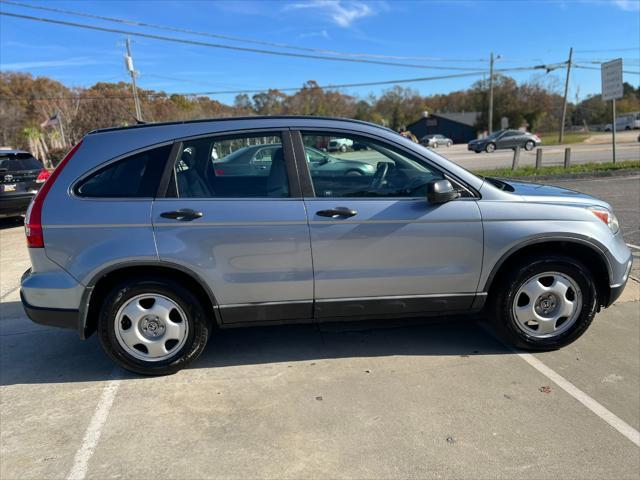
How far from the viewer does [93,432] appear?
2842mm

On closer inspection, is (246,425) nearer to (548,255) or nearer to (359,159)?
(359,159)

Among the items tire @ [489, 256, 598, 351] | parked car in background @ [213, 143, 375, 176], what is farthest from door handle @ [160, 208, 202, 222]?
tire @ [489, 256, 598, 351]

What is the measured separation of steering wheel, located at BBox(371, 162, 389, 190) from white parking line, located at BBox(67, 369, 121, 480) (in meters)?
2.33

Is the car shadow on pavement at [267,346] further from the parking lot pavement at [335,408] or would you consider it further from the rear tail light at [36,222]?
the rear tail light at [36,222]

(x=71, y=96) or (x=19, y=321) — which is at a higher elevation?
(x=71, y=96)

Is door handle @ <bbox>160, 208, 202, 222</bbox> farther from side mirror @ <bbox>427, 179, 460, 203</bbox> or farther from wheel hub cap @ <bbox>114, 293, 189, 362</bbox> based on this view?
side mirror @ <bbox>427, 179, 460, 203</bbox>

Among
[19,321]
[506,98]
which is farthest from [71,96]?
[19,321]

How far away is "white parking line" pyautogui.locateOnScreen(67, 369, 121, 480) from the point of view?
99.0 inches

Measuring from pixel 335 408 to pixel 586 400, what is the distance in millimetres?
1611

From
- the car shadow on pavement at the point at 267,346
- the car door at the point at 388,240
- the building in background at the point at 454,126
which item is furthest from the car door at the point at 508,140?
the building in background at the point at 454,126

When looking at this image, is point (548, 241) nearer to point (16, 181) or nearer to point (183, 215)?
point (183, 215)

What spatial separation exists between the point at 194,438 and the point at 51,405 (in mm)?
1129

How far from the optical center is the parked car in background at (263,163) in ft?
11.2

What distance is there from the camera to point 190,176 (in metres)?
3.35
